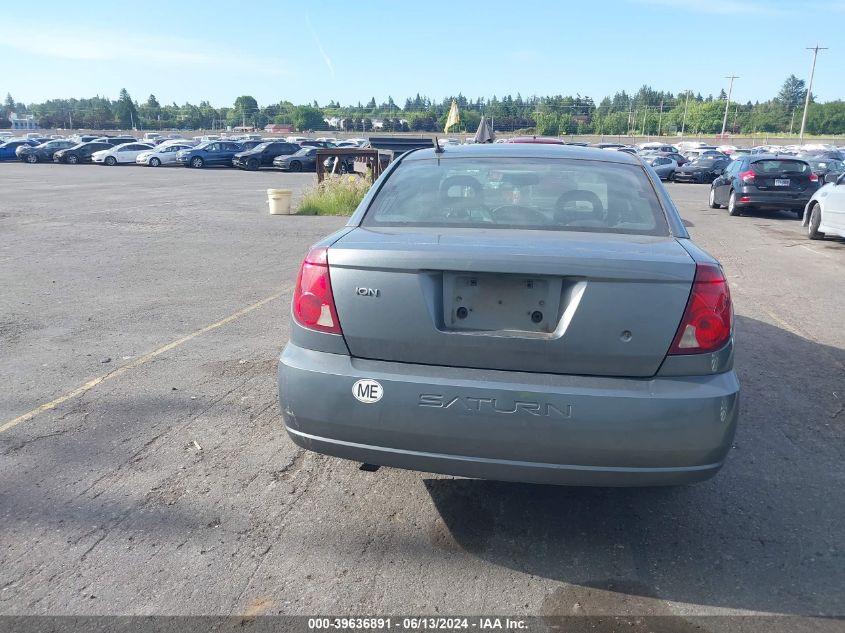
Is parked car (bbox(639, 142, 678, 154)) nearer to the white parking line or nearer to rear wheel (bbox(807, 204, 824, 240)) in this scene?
rear wheel (bbox(807, 204, 824, 240))

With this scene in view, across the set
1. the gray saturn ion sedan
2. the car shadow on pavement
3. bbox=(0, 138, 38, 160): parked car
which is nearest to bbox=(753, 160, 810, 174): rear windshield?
the car shadow on pavement

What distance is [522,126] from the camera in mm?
109375

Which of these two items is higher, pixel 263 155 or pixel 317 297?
pixel 317 297

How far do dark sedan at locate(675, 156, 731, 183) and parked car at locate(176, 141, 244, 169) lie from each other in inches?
1072

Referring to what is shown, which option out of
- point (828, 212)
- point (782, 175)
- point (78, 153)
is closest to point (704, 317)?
point (828, 212)

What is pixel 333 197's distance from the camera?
18.3 m

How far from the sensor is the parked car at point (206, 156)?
149 ft

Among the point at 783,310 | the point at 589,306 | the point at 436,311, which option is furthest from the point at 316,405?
the point at 783,310

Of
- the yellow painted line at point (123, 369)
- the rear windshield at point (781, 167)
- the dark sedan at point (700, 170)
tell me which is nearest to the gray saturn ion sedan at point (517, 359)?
the yellow painted line at point (123, 369)

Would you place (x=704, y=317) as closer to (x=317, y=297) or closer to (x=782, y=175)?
(x=317, y=297)

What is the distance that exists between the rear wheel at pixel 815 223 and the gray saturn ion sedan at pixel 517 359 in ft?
41.0

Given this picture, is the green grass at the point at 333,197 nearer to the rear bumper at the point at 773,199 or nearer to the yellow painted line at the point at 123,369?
the rear bumper at the point at 773,199

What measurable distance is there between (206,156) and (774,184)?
36023 mm

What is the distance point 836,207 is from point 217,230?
12.0 meters
